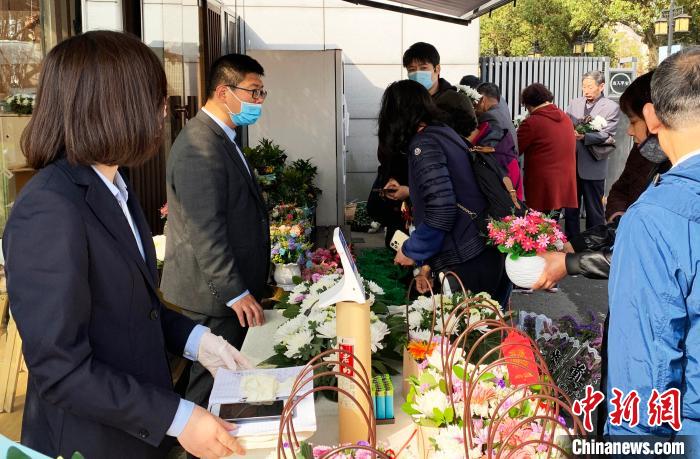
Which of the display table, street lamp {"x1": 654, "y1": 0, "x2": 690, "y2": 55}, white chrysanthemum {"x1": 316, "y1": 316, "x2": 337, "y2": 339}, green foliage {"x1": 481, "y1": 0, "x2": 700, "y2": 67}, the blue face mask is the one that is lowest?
the display table

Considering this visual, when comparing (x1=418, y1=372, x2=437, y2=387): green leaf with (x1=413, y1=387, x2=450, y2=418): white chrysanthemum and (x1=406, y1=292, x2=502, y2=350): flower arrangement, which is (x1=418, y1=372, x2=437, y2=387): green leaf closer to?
(x1=413, y1=387, x2=450, y2=418): white chrysanthemum

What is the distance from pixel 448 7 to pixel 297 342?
19.3 ft

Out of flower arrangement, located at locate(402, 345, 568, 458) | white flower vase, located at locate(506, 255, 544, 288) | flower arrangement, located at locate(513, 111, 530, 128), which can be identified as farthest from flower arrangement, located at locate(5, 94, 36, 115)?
flower arrangement, located at locate(513, 111, 530, 128)

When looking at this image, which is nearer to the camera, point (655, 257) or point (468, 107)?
point (655, 257)

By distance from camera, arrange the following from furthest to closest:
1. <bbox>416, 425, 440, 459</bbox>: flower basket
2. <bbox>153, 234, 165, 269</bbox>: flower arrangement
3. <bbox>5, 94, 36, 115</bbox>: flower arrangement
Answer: <bbox>153, 234, 165, 269</bbox>: flower arrangement
<bbox>5, 94, 36, 115</bbox>: flower arrangement
<bbox>416, 425, 440, 459</bbox>: flower basket

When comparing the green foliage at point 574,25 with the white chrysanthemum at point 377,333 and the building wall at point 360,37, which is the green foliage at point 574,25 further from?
the white chrysanthemum at point 377,333

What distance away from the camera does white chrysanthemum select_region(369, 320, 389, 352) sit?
98.7 inches

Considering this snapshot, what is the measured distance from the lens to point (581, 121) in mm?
9148

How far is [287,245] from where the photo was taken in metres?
4.95

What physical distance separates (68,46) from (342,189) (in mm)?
6371

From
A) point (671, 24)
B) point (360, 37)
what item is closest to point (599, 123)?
point (360, 37)

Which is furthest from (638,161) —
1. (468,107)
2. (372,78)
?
(372,78)

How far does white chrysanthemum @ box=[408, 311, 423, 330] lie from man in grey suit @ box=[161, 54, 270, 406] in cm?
84

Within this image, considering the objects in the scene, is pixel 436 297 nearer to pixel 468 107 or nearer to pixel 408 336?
pixel 408 336
